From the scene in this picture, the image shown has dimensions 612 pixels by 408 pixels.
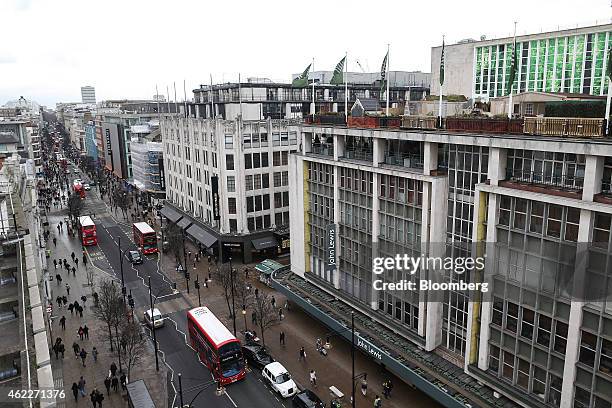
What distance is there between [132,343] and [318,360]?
14.8m

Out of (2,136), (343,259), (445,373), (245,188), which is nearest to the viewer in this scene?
(445,373)

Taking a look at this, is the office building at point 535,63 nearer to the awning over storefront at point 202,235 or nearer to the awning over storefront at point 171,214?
the awning over storefront at point 202,235

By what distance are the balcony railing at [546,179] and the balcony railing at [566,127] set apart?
2152 millimetres

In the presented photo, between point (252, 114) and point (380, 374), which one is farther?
point (252, 114)

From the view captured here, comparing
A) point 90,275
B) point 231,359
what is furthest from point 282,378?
point 90,275

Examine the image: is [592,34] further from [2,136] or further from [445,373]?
[2,136]

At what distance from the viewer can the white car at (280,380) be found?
111ft

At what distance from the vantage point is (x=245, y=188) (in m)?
62.0

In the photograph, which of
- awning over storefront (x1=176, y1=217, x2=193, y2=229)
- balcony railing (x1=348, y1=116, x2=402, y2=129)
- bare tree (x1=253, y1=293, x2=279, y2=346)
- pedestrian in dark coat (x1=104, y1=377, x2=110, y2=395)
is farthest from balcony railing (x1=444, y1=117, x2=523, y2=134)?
awning over storefront (x1=176, y1=217, x2=193, y2=229)

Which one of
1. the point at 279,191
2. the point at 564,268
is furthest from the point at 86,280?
the point at 564,268

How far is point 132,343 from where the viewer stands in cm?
3584

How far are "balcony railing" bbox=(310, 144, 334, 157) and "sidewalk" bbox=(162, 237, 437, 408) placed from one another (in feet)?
53.0

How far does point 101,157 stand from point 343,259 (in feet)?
442

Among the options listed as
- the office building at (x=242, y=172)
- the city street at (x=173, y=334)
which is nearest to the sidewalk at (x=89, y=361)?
the city street at (x=173, y=334)
